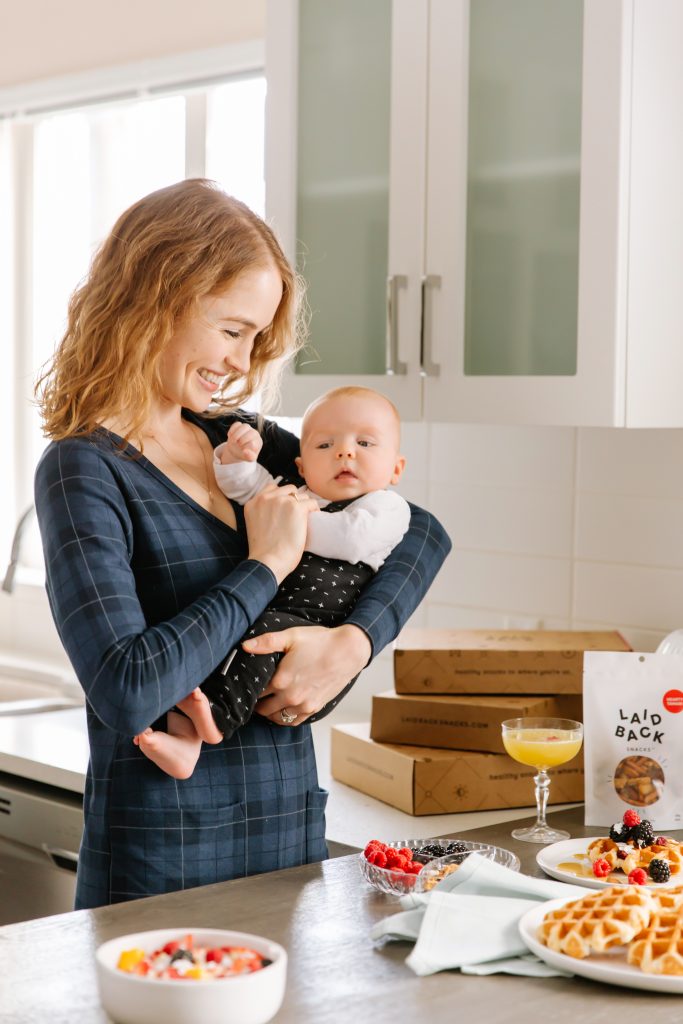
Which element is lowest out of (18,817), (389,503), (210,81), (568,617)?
(18,817)

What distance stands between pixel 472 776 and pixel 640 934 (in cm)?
81

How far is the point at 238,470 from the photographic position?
1720 mm

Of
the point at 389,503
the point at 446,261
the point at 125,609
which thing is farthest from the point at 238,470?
the point at 446,261

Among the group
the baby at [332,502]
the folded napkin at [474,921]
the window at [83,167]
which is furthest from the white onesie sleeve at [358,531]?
the window at [83,167]

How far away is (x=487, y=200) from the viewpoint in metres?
2.16

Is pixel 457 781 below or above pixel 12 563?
below

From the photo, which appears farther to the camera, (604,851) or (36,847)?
(36,847)

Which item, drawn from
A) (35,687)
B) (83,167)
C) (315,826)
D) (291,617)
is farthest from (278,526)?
(83,167)

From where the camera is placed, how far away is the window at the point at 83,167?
320 centimetres

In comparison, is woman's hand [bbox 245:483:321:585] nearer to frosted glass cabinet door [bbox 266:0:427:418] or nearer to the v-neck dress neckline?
the v-neck dress neckline

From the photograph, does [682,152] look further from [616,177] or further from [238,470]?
[238,470]

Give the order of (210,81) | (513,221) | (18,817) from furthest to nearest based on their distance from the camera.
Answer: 1. (210,81)
2. (18,817)
3. (513,221)

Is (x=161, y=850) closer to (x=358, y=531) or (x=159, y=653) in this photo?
(x=159, y=653)

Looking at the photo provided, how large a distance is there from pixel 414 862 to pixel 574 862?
24 centimetres
